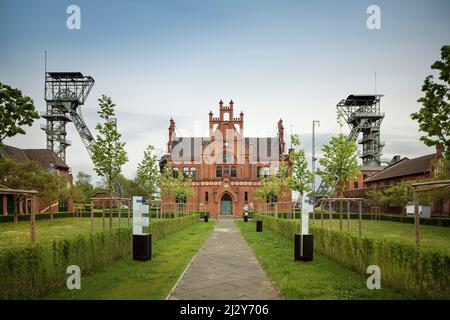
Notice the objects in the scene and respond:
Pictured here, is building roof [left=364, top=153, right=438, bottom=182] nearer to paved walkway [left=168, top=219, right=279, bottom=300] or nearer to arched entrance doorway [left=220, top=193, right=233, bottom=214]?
arched entrance doorway [left=220, top=193, right=233, bottom=214]

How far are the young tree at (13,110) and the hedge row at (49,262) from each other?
25.6 ft

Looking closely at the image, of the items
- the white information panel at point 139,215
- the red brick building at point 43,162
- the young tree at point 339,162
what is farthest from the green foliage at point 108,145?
the red brick building at point 43,162

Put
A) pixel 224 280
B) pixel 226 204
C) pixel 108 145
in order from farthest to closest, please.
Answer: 1. pixel 226 204
2. pixel 108 145
3. pixel 224 280

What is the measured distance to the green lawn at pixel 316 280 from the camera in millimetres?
7637

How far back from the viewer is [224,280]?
9.23 m

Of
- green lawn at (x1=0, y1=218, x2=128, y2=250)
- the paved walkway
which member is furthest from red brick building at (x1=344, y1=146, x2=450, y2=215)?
green lawn at (x1=0, y1=218, x2=128, y2=250)

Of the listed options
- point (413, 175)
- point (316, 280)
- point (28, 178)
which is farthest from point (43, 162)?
point (413, 175)

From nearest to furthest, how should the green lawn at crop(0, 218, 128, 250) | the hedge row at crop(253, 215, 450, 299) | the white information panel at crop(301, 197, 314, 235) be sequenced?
the hedge row at crop(253, 215, 450, 299)
the white information panel at crop(301, 197, 314, 235)
the green lawn at crop(0, 218, 128, 250)

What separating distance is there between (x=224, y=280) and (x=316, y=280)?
273 centimetres

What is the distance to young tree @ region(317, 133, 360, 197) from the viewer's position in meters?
25.5

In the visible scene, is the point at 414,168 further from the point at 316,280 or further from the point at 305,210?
the point at 316,280

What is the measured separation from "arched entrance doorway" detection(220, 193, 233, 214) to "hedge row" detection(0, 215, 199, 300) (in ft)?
143

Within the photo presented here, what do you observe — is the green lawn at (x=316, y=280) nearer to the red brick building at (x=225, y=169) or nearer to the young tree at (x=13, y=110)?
the young tree at (x=13, y=110)
